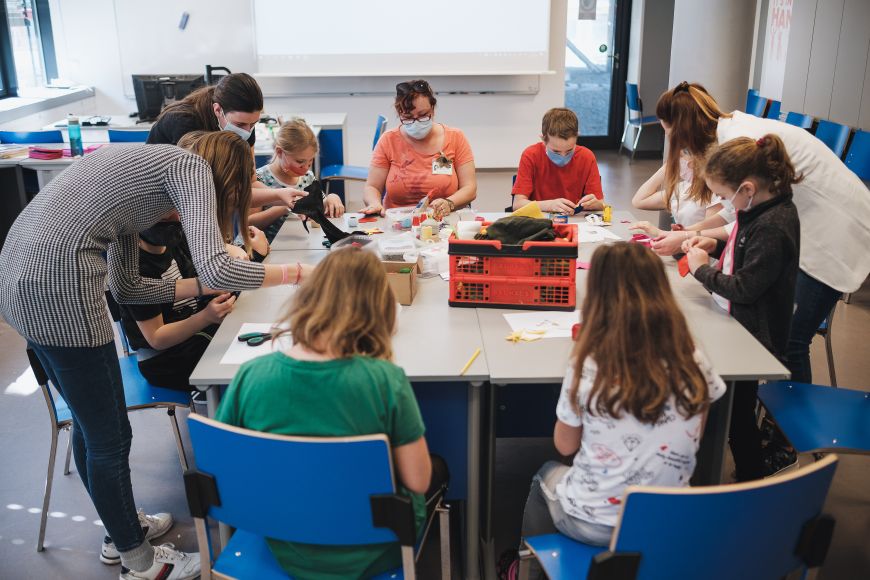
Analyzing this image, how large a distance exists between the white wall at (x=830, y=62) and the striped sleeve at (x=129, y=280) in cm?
486

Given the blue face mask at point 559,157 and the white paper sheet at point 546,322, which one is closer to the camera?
the white paper sheet at point 546,322

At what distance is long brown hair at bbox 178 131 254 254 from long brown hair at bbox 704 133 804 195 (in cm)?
141

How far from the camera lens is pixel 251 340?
89.9 inches

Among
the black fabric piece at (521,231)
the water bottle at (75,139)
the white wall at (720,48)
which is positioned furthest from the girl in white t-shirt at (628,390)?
the white wall at (720,48)

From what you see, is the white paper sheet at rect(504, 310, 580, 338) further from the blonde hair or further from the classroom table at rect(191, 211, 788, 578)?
the blonde hair

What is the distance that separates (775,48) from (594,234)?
16.5ft

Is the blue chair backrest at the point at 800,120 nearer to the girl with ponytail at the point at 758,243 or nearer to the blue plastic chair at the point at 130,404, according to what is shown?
the girl with ponytail at the point at 758,243

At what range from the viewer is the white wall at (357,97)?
7773 mm

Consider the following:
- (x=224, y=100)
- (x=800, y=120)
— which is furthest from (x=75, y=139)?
(x=800, y=120)

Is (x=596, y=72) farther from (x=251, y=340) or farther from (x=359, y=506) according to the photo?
(x=359, y=506)

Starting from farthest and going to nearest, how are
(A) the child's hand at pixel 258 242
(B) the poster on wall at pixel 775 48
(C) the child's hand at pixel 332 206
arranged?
(B) the poster on wall at pixel 775 48 < (C) the child's hand at pixel 332 206 < (A) the child's hand at pixel 258 242

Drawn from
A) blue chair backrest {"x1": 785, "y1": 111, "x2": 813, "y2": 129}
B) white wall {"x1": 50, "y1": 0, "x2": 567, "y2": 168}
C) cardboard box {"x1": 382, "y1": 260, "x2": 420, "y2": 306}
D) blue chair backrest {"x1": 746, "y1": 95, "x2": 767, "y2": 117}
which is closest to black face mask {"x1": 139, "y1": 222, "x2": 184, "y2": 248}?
cardboard box {"x1": 382, "y1": 260, "x2": 420, "y2": 306}

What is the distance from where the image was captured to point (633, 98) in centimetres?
870

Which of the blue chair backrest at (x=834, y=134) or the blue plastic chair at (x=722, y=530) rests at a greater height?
the blue chair backrest at (x=834, y=134)
